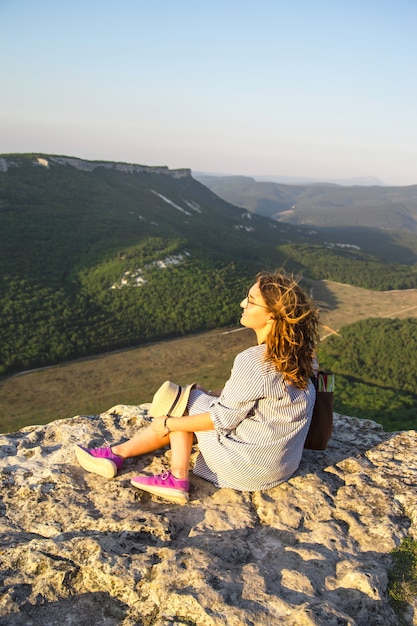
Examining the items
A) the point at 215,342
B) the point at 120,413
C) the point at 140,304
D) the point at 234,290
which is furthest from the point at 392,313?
the point at 120,413

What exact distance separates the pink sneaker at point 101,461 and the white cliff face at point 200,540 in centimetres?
10

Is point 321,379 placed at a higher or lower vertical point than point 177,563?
→ higher

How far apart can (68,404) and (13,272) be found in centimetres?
1751

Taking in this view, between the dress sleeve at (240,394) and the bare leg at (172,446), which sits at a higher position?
the dress sleeve at (240,394)

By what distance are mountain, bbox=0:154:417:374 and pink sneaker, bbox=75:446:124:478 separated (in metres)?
23.4

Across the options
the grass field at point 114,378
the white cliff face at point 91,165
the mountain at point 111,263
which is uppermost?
the white cliff face at point 91,165

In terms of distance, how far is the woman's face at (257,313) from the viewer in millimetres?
3945

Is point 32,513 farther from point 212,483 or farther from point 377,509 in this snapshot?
point 377,509

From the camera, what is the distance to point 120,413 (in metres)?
6.12

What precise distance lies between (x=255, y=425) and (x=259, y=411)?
134mm

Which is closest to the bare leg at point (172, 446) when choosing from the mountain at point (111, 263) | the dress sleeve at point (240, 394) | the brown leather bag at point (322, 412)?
the dress sleeve at point (240, 394)

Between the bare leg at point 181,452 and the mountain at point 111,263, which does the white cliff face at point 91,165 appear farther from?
the bare leg at point 181,452

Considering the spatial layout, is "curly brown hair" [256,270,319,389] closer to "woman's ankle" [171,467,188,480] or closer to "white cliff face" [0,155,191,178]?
"woman's ankle" [171,467,188,480]

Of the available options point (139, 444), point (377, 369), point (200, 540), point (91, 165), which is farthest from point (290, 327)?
point (91, 165)
